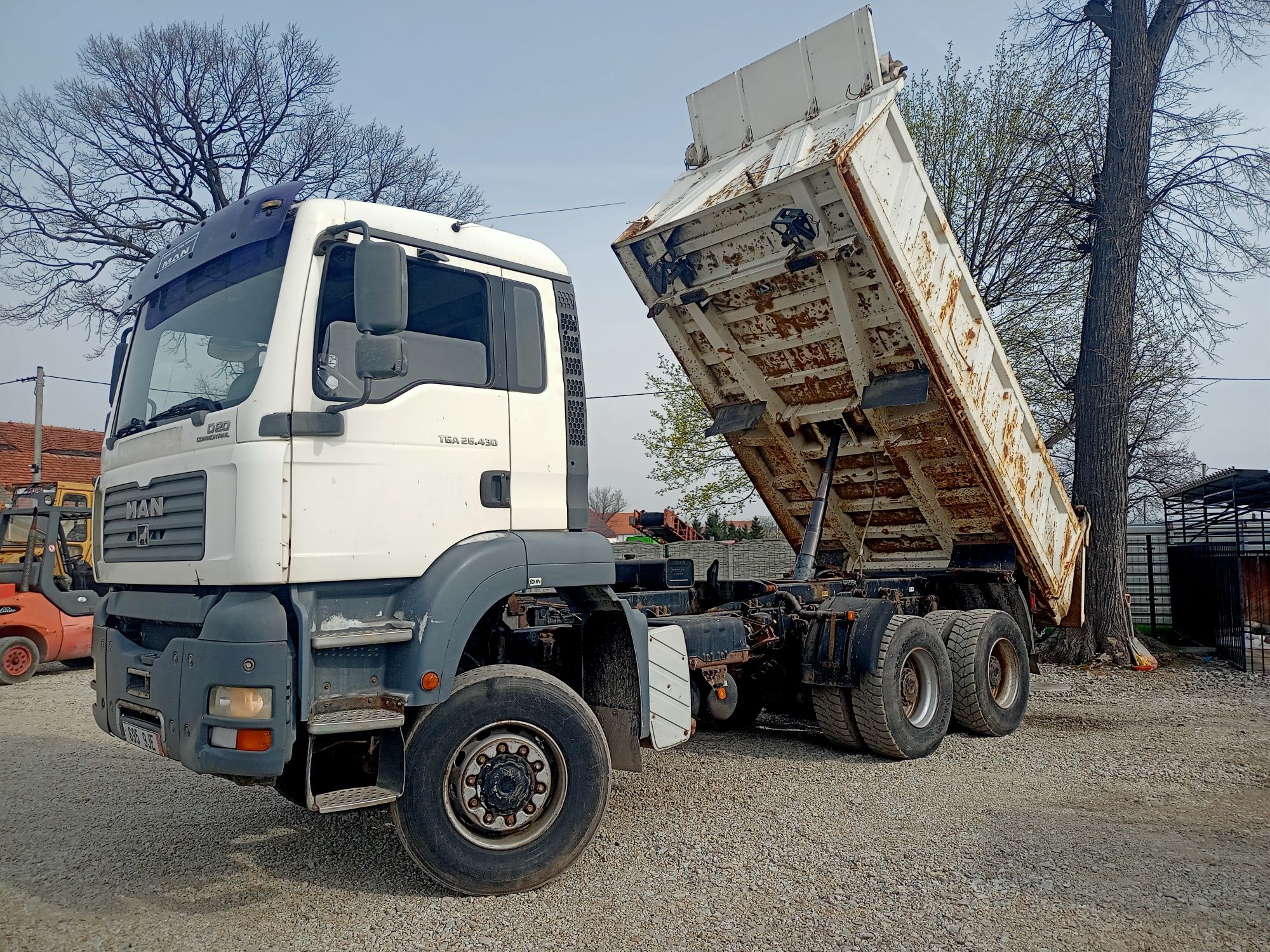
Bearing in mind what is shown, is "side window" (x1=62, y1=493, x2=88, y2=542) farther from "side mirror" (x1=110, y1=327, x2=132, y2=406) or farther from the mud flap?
the mud flap

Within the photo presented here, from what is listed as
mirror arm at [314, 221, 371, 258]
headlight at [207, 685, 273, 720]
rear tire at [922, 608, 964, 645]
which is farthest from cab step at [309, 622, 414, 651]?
rear tire at [922, 608, 964, 645]

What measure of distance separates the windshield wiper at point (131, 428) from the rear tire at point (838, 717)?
4530 mm

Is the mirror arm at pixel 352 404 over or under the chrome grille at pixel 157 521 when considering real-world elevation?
over

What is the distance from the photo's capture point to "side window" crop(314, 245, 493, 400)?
13.1 feet

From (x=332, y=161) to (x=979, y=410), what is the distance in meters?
17.5

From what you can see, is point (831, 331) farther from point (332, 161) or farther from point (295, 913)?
point (332, 161)

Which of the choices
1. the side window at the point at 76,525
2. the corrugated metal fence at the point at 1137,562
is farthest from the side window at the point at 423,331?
the side window at the point at 76,525

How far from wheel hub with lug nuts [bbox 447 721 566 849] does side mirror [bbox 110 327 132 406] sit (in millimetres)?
2740

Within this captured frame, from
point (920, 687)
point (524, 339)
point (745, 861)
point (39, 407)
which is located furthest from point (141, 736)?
point (39, 407)

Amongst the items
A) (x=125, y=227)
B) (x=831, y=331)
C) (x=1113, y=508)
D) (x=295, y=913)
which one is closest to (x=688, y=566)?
(x=831, y=331)

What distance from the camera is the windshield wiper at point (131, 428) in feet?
14.8

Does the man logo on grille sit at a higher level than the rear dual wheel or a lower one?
higher

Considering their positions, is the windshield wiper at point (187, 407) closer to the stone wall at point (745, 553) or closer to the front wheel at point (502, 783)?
the front wheel at point (502, 783)

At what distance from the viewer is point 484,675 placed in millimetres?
4188
